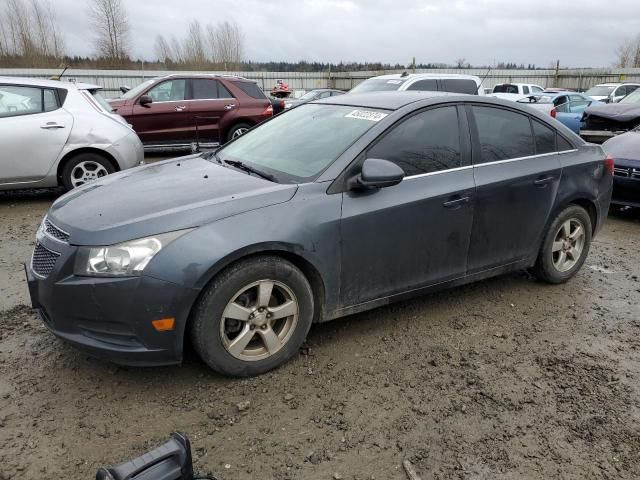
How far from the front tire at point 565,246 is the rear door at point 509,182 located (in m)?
0.19

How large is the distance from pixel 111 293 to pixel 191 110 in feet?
27.8

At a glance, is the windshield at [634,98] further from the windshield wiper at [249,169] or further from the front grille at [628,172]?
the windshield wiper at [249,169]

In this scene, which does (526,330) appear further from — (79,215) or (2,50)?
(2,50)

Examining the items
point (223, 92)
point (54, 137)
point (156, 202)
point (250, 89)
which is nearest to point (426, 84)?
point (250, 89)

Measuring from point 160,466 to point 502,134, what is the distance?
10.6 ft

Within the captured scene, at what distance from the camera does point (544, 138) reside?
163 inches

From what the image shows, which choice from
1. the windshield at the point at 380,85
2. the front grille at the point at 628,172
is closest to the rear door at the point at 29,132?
the windshield at the point at 380,85

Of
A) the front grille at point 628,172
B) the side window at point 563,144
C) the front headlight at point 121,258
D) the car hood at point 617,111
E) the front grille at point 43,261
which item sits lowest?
the front grille at point 628,172

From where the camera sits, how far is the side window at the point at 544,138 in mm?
4102

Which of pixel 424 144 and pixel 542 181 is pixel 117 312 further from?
pixel 542 181

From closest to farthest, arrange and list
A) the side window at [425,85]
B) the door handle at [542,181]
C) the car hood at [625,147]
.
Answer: the door handle at [542,181]
the car hood at [625,147]
the side window at [425,85]

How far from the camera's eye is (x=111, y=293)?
2600 millimetres

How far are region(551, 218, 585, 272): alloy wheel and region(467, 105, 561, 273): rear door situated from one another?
33cm

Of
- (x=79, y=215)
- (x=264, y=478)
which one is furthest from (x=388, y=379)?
(x=79, y=215)
